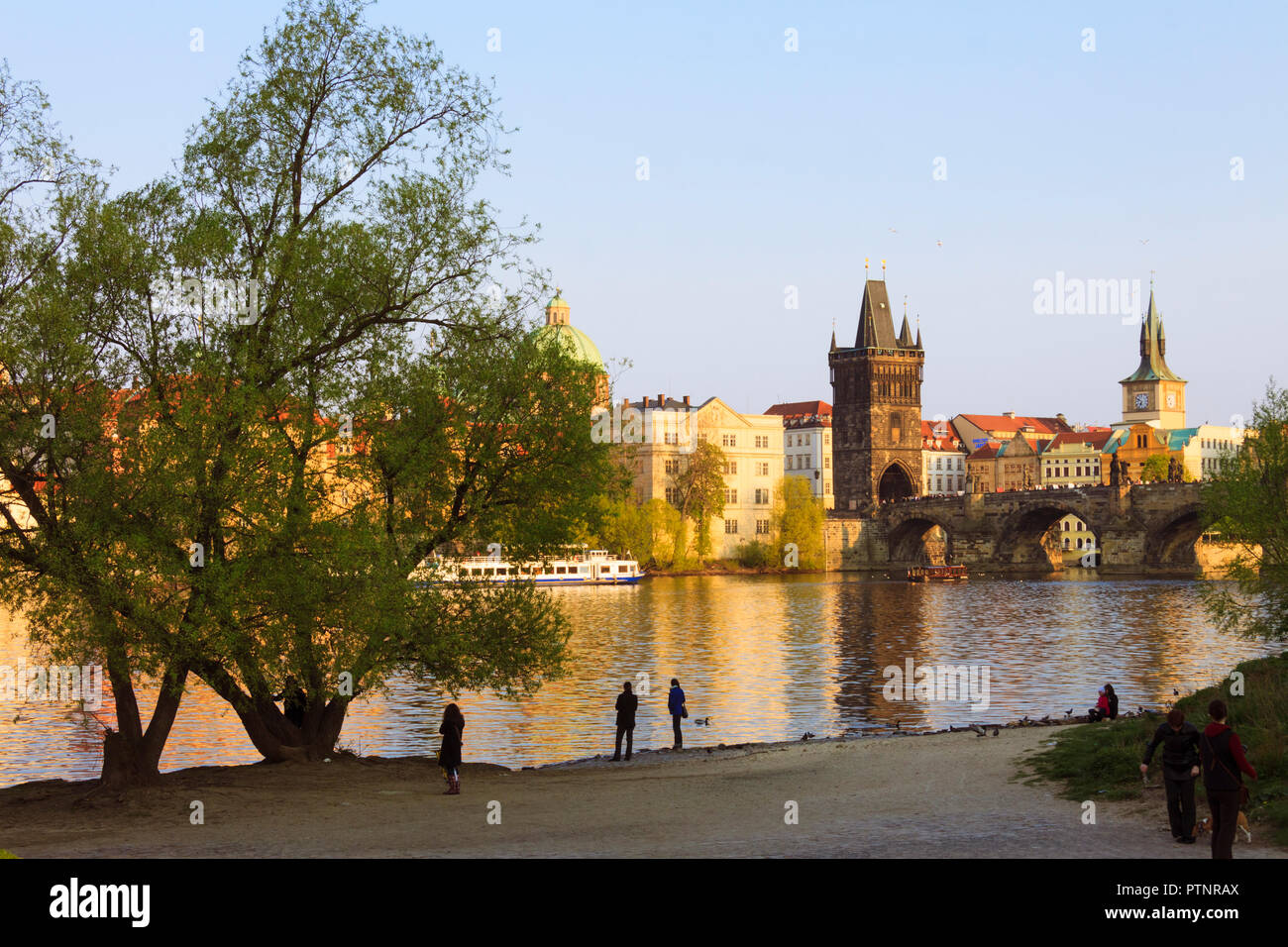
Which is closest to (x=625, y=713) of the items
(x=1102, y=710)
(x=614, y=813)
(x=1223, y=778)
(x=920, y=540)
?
(x=614, y=813)

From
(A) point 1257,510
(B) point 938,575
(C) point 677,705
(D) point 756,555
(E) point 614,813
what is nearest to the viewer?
(E) point 614,813

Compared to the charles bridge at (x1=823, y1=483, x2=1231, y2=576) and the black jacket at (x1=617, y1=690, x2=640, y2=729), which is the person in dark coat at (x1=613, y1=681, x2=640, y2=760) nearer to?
the black jacket at (x1=617, y1=690, x2=640, y2=729)

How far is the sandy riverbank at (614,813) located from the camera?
1797 cm

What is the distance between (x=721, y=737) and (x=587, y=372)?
1310 centimetres

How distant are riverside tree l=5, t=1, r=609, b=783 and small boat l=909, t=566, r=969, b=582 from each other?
108274 millimetres

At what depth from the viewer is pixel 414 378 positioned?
25.2 meters

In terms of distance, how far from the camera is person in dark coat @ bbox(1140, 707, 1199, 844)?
1694 centimetres

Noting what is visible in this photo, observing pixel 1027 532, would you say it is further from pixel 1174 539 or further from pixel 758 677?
pixel 758 677

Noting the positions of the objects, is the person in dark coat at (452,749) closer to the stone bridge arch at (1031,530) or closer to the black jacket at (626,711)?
the black jacket at (626,711)

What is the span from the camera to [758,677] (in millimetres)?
51594

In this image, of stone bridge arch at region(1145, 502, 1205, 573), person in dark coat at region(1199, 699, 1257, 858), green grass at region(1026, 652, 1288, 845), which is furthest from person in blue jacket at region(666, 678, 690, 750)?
stone bridge arch at region(1145, 502, 1205, 573)

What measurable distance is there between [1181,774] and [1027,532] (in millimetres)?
137174
